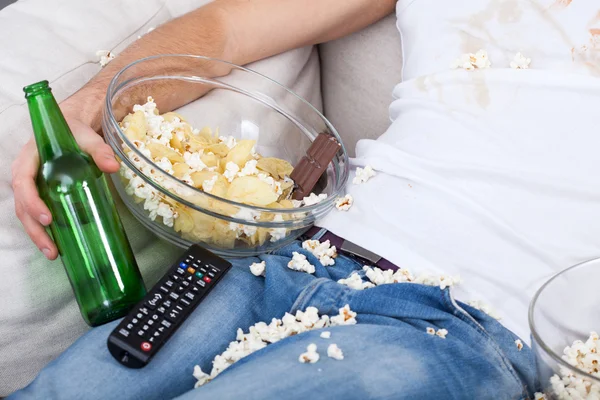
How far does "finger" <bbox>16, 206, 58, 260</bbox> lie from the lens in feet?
3.34

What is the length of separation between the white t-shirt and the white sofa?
29cm

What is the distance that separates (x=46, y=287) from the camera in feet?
3.55

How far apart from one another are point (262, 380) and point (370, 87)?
86 centimetres

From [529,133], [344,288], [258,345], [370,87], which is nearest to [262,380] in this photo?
[258,345]

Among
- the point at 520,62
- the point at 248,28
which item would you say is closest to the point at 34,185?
the point at 248,28

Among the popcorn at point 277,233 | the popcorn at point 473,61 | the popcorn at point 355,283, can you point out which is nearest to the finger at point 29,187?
the popcorn at point 277,233

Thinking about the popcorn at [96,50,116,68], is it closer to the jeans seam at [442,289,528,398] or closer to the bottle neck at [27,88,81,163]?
the bottle neck at [27,88,81,163]

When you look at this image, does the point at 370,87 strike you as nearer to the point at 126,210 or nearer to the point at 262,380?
the point at 126,210

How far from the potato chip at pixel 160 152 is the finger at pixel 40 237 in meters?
0.20

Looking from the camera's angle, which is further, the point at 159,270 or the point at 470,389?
the point at 159,270

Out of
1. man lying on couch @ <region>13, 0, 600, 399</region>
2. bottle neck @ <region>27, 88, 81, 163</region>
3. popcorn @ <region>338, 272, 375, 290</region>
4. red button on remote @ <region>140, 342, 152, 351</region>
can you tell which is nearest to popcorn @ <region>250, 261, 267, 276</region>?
man lying on couch @ <region>13, 0, 600, 399</region>

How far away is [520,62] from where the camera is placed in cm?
121

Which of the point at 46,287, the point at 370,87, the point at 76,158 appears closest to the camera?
the point at 76,158

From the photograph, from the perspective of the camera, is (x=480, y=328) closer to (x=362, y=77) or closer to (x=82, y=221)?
A: (x=82, y=221)
